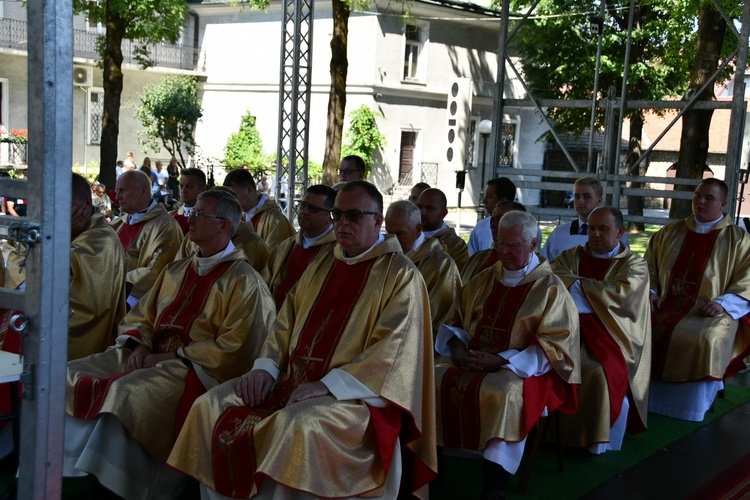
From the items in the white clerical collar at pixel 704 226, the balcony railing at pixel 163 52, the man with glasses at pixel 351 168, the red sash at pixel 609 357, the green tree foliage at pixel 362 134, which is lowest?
the red sash at pixel 609 357

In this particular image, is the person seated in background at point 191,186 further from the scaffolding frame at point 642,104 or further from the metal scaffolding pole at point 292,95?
the metal scaffolding pole at point 292,95

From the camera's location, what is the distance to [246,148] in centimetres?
2656

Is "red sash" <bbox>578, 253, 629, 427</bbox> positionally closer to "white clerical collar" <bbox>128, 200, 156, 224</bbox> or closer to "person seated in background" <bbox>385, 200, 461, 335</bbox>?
"person seated in background" <bbox>385, 200, 461, 335</bbox>

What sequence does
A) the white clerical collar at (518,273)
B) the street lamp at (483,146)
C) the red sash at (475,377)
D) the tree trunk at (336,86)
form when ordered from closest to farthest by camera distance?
the red sash at (475,377) < the white clerical collar at (518,273) < the street lamp at (483,146) < the tree trunk at (336,86)

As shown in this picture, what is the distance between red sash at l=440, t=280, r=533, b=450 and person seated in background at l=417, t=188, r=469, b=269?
1.55 m

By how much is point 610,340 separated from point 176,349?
9.28ft

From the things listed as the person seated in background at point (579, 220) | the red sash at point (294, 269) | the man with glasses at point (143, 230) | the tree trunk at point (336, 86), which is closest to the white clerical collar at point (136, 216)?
the man with glasses at point (143, 230)

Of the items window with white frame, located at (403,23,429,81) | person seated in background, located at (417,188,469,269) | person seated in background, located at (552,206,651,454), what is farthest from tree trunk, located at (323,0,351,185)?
person seated in background, located at (552,206,651,454)

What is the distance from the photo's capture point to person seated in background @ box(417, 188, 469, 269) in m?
6.51

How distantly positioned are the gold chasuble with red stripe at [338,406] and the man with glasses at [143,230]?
8.51ft

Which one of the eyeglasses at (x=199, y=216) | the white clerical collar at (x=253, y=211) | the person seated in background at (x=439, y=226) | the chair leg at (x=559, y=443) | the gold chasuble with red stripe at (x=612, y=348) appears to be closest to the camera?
the eyeglasses at (x=199, y=216)

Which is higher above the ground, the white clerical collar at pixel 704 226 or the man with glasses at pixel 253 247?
the white clerical collar at pixel 704 226

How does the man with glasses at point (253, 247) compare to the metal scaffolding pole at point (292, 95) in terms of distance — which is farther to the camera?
the metal scaffolding pole at point (292, 95)

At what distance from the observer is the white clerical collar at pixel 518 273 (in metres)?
4.89
